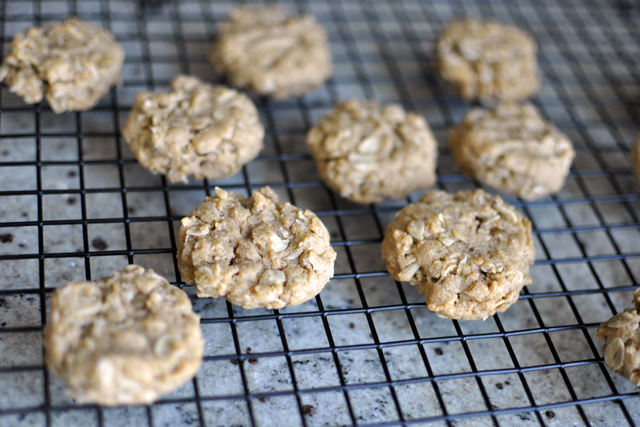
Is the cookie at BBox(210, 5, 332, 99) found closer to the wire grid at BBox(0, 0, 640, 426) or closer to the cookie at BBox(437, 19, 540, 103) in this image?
the wire grid at BBox(0, 0, 640, 426)

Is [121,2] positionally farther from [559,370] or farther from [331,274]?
[559,370]

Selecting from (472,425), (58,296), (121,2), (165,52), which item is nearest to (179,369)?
(58,296)

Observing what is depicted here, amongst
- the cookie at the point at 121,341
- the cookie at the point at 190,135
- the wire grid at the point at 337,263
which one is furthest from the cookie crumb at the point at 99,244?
the cookie at the point at 121,341

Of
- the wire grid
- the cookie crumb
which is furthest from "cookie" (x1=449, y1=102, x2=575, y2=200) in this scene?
the cookie crumb

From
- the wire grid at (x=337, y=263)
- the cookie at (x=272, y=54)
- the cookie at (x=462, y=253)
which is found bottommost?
the wire grid at (x=337, y=263)

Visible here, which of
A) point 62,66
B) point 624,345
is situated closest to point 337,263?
point 624,345

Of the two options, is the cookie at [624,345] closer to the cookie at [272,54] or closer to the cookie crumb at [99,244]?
the cookie at [272,54]
